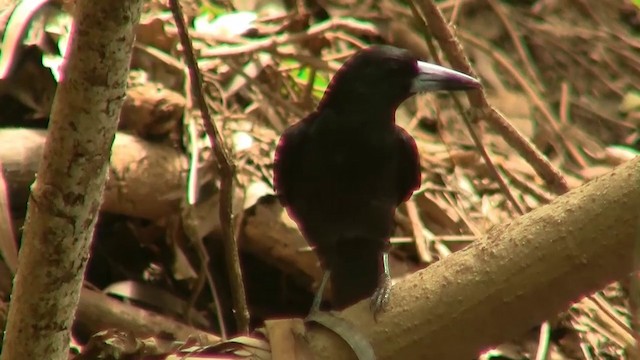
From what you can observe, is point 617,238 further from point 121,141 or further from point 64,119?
point 121,141

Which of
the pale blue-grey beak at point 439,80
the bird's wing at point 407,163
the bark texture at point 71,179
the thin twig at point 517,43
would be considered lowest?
the thin twig at point 517,43

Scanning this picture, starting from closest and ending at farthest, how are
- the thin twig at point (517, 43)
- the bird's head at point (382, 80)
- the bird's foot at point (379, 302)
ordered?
the bird's foot at point (379, 302), the bird's head at point (382, 80), the thin twig at point (517, 43)

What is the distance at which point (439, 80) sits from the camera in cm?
296

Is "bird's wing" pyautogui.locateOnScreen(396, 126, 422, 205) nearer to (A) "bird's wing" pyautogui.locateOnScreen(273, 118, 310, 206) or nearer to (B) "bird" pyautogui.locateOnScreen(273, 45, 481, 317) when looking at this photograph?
(B) "bird" pyautogui.locateOnScreen(273, 45, 481, 317)

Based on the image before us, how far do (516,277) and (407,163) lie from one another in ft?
4.31

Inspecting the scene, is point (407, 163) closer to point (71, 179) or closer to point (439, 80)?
point (439, 80)

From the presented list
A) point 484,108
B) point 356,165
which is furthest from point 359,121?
point 484,108

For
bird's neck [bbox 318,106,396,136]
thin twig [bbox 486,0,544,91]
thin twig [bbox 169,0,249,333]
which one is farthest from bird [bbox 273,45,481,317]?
thin twig [bbox 486,0,544,91]

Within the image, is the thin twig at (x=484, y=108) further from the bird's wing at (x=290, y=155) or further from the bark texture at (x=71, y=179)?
the bark texture at (x=71, y=179)

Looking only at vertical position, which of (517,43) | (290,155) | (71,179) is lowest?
(517,43)

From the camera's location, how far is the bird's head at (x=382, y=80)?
301 centimetres

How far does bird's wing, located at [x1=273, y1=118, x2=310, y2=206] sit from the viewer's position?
297cm

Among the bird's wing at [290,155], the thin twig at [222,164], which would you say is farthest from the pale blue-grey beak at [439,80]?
the thin twig at [222,164]

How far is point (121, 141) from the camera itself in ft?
11.1
